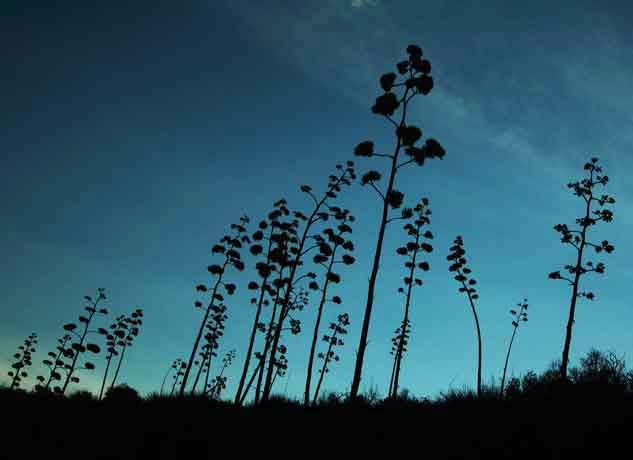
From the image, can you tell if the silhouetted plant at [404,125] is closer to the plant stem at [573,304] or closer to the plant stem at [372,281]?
the plant stem at [372,281]

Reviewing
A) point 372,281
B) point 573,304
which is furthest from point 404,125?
point 573,304

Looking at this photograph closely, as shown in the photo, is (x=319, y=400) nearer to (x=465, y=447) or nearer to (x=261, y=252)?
Result: (x=465, y=447)

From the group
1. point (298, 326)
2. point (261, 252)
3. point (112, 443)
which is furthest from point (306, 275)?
point (112, 443)

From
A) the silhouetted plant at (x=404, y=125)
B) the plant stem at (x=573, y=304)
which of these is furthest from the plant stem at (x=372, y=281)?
the plant stem at (x=573, y=304)

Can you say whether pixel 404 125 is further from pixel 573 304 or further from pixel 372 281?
pixel 573 304

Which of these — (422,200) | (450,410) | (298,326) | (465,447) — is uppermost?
(422,200)

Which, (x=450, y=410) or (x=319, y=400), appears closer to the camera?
(x=450, y=410)

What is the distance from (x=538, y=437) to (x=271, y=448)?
4780 millimetres

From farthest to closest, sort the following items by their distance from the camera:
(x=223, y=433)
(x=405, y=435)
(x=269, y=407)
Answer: (x=269, y=407)
(x=223, y=433)
(x=405, y=435)

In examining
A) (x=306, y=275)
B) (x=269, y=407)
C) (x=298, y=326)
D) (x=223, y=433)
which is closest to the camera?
(x=223, y=433)

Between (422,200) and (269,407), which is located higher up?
(422,200)

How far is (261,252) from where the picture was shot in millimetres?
27781

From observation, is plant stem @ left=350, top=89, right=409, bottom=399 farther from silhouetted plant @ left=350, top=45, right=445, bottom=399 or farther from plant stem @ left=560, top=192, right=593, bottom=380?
plant stem @ left=560, top=192, right=593, bottom=380

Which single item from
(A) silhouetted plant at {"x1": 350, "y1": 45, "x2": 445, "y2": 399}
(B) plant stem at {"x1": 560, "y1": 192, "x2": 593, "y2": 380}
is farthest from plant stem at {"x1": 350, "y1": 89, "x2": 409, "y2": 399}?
(B) plant stem at {"x1": 560, "y1": 192, "x2": 593, "y2": 380}
